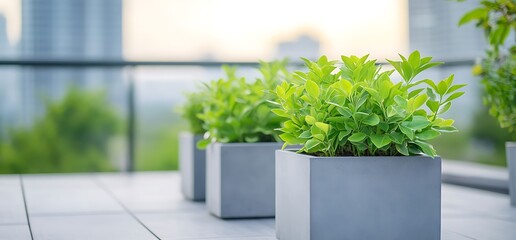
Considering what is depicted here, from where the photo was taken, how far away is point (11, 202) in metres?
3.37

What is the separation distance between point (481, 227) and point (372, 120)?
2.82 feet

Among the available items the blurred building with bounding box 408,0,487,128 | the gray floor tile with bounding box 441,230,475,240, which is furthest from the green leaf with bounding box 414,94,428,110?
the blurred building with bounding box 408,0,487,128

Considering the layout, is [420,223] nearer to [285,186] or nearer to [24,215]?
[285,186]

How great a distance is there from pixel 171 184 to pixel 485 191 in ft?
5.52

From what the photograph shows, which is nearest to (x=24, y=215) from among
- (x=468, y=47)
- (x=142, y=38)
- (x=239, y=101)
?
(x=239, y=101)

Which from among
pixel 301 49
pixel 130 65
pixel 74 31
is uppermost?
pixel 74 31

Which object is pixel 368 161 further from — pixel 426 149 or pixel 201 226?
pixel 201 226

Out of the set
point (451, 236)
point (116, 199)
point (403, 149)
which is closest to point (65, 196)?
point (116, 199)

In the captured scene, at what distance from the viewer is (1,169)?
4762 millimetres

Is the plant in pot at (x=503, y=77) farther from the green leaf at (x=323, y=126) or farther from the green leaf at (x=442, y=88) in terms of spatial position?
the green leaf at (x=323, y=126)

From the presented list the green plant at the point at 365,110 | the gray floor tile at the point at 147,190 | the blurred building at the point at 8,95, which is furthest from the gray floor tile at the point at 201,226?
the blurred building at the point at 8,95

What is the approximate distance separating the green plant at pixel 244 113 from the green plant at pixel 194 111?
0.44 meters

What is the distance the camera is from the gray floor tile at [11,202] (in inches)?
113

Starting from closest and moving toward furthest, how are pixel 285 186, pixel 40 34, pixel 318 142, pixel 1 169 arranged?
pixel 318 142, pixel 285 186, pixel 1 169, pixel 40 34
